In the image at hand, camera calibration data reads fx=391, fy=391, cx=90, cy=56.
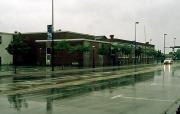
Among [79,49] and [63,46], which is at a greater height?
[63,46]

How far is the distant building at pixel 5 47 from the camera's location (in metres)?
80.2

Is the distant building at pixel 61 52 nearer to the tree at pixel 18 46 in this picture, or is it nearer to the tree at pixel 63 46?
the tree at pixel 18 46

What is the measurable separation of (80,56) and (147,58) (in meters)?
54.6

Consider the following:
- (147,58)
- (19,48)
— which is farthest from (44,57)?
(147,58)

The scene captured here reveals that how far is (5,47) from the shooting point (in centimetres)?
8094

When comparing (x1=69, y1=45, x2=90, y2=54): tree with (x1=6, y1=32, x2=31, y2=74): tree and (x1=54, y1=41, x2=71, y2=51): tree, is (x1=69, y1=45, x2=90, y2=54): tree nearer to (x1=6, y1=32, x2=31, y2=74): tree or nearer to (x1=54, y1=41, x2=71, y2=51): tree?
(x1=54, y1=41, x2=71, y2=51): tree

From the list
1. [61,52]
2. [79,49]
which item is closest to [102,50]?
[61,52]

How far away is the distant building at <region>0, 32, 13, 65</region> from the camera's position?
263 ft

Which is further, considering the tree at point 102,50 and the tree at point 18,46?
the tree at point 102,50

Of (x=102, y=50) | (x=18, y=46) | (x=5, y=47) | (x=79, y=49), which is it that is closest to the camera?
(x=79, y=49)

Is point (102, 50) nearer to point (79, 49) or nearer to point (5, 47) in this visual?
point (79, 49)

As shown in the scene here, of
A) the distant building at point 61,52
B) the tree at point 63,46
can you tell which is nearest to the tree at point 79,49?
the tree at point 63,46

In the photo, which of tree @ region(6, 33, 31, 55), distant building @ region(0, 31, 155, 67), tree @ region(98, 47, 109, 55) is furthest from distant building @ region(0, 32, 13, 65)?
tree @ region(98, 47, 109, 55)

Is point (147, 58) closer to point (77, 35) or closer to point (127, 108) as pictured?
point (77, 35)
